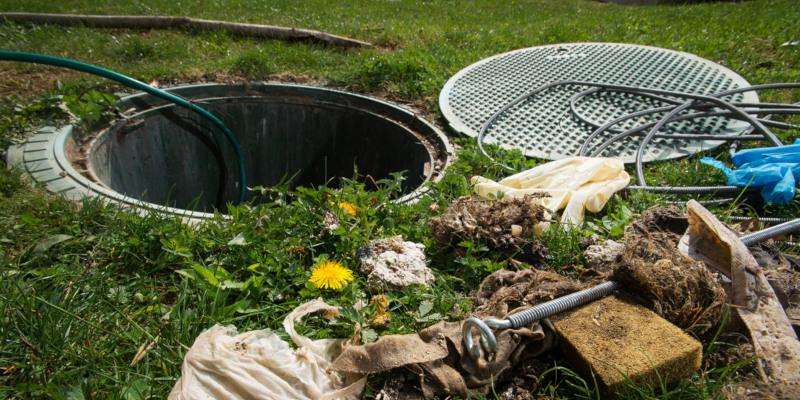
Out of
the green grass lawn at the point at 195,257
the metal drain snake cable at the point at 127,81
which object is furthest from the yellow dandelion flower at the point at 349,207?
the metal drain snake cable at the point at 127,81

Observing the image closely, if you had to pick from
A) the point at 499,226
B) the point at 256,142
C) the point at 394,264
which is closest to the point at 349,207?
the point at 394,264

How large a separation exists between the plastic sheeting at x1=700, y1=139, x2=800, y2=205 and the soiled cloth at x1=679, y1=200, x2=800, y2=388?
792 mm

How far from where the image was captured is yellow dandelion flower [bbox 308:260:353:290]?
1.70 meters

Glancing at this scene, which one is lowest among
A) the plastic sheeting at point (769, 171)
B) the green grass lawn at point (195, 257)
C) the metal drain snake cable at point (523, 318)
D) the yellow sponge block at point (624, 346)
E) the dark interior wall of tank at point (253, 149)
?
the dark interior wall of tank at point (253, 149)

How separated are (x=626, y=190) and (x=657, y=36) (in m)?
3.66

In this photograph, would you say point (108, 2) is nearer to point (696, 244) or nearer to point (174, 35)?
point (174, 35)

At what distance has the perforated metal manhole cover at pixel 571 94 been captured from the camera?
117 inches

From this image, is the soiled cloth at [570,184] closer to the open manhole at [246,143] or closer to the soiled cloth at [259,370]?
the open manhole at [246,143]

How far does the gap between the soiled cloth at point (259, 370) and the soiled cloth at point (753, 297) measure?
125cm

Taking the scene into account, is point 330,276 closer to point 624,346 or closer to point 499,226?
point 499,226

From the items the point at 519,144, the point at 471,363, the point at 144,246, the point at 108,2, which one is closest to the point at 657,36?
the point at 519,144

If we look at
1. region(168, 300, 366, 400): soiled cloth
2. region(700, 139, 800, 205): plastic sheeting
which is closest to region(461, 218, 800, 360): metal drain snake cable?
region(168, 300, 366, 400): soiled cloth

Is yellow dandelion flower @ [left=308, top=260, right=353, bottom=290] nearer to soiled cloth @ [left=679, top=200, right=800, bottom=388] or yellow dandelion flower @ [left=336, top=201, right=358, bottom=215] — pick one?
yellow dandelion flower @ [left=336, top=201, right=358, bottom=215]

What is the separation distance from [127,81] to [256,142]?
1.45 meters
